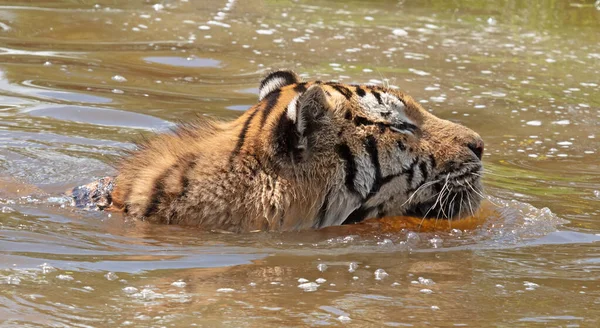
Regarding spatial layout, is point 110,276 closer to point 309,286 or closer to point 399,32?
point 309,286

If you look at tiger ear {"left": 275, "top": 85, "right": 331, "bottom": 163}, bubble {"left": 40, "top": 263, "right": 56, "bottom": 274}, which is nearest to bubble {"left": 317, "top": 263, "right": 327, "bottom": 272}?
tiger ear {"left": 275, "top": 85, "right": 331, "bottom": 163}

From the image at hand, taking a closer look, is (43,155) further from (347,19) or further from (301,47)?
(347,19)

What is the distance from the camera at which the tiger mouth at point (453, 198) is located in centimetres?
563

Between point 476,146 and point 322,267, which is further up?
point 476,146

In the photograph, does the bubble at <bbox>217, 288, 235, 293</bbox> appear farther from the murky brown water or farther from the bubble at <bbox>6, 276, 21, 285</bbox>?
the bubble at <bbox>6, 276, 21, 285</bbox>

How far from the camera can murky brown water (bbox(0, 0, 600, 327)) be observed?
13.9 ft

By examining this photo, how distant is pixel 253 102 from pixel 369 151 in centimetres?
411

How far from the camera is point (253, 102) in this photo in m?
9.33

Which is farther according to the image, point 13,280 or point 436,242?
point 436,242

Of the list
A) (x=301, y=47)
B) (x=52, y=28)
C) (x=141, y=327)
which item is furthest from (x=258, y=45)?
(x=141, y=327)

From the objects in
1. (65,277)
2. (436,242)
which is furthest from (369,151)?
(65,277)

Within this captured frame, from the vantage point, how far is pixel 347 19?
42.1 feet

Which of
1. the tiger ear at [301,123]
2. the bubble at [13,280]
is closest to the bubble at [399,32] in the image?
the tiger ear at [301,123]

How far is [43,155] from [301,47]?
A: 15.0 ft
